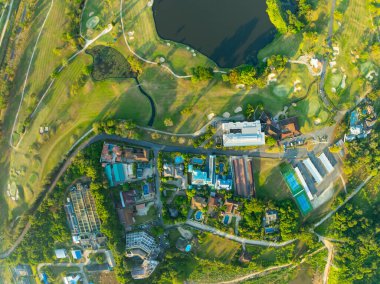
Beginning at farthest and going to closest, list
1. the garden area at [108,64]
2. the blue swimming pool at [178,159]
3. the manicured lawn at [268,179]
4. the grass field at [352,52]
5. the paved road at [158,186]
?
the garden area at [108,64] < the grass field at [352,52] < the paved road at [158,186] < the manicured lawn at [268,179] < the blue swimming pool at [178,159]

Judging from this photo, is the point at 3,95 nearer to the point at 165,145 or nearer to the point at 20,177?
the point at 20,177

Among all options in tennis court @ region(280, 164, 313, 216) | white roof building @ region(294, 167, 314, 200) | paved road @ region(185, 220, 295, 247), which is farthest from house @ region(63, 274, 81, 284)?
white roof building @ region(294, 167, 314, 200)

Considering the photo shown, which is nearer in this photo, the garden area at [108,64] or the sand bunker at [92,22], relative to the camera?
the garden area at [108,64]

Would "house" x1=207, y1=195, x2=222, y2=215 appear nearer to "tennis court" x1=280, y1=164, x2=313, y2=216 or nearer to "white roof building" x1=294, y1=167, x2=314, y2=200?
"tennis court" x1=280, y1=164, x2=313, y2=216

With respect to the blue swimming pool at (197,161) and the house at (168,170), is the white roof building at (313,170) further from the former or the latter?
the house at (168,170)

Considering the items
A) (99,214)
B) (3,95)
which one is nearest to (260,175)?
(99,214)

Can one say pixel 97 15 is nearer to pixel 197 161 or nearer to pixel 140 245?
pixel 197 161

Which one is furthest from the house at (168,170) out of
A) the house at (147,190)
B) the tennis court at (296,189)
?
the tennis court at (296,189)
